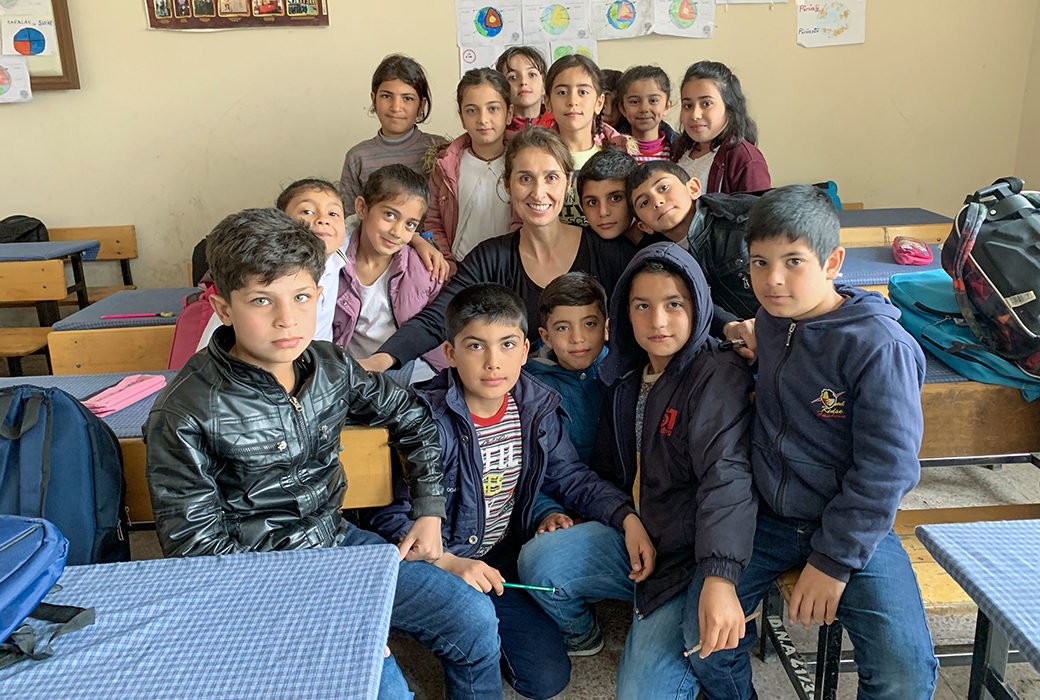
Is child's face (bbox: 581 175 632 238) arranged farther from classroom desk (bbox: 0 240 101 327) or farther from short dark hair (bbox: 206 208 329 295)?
classroom desk (bbox: 0 240 101 327)

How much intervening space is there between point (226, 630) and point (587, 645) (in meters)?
1.06

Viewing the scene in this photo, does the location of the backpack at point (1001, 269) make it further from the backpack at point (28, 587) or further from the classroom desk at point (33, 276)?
the classroom desk at point (33, 276)

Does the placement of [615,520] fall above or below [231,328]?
below

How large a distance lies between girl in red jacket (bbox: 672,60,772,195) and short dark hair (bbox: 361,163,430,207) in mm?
970

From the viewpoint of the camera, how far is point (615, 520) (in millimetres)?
1633

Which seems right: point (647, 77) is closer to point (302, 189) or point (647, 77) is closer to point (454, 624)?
point (302, 189)

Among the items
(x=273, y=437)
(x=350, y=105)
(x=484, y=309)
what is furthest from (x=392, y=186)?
(x=350, y=105)

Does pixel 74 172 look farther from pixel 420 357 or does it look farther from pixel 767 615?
pixel 767 615

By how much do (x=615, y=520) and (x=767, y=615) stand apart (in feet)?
1.22

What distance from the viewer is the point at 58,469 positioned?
130 centimetres

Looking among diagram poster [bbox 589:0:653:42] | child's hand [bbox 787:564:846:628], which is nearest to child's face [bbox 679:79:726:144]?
diagram poster [bbox 589:0:653:42]

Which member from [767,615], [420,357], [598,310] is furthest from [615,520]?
[420,357]

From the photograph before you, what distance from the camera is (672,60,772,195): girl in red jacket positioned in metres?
2.44

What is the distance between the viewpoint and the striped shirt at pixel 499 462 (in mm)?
1662
